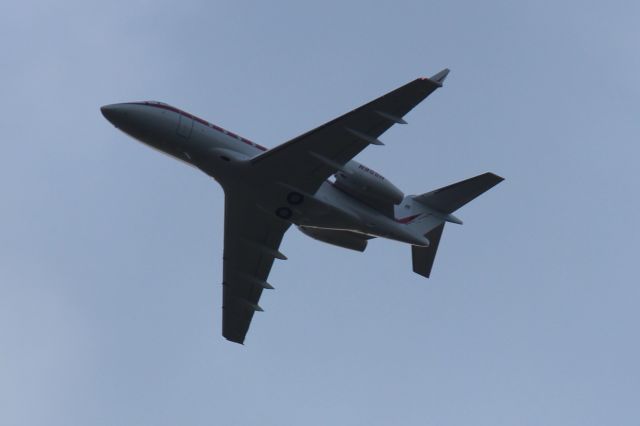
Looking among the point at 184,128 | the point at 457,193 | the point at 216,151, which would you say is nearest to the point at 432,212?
the point at 457,193

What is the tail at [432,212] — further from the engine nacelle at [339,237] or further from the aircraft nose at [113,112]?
the aircraft nose at [113,112]

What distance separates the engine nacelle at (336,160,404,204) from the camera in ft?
121

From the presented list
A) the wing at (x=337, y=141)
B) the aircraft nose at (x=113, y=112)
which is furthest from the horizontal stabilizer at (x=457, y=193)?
the aircraft nose at (x=113, y=112)

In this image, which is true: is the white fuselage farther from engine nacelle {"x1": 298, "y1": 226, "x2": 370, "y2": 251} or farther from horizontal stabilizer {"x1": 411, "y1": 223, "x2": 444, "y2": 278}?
horizontal stabilizer {"x1": 411, "y1": 223, "x2": 444, "y2": 278}

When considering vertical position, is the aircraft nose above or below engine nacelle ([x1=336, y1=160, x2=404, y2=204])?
below

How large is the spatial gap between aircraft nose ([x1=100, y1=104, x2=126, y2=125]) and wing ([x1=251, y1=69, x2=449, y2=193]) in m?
5.61

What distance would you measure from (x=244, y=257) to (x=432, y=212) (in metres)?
8.41

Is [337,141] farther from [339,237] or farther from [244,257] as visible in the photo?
[244,257]

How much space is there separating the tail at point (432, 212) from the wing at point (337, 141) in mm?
5221

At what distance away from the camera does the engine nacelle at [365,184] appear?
121ft

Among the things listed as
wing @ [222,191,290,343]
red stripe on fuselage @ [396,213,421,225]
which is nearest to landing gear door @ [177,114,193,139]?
wing @ [222,191,290,343]

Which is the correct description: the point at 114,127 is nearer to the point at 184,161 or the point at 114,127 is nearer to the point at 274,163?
the point at 184,161

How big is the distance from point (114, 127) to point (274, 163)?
6612 millimetres

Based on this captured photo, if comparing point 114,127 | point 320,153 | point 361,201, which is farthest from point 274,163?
point 114,127
